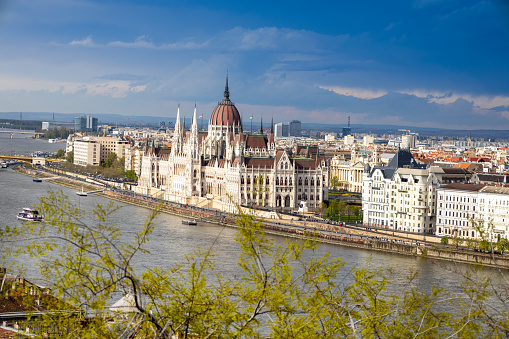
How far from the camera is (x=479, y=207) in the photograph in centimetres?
4028

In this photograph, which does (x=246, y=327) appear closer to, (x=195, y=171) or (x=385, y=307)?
(x=385, y=307)

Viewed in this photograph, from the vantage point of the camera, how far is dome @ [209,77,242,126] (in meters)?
64.9

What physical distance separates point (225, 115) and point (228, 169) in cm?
988

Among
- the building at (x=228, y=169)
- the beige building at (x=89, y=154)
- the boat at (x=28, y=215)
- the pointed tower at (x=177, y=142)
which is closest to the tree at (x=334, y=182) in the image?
the building at (x=228, y=169)

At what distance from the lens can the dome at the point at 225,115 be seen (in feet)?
213

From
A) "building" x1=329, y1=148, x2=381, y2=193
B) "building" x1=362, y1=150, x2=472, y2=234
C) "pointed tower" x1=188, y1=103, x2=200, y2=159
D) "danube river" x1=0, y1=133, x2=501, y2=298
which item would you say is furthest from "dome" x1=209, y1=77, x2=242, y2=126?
"building" x1=362, y1=150, x2=472, y2=234

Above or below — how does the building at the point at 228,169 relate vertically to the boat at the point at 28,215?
above

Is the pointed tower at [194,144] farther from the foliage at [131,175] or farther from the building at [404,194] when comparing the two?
the building at [404,194]

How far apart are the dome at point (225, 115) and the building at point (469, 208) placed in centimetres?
2582

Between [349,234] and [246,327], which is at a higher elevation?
[246,327]

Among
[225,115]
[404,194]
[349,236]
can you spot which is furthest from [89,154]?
[349,236]

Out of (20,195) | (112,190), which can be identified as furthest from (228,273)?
(112,190)

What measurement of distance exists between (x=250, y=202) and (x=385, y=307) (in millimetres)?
42716

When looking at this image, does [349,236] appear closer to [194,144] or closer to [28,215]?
[28,215]
